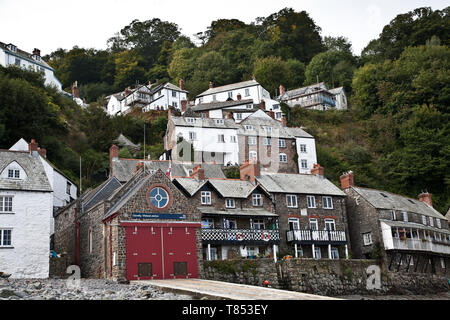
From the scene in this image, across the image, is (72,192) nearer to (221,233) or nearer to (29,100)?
(29,100)

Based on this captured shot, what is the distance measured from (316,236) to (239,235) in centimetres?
734

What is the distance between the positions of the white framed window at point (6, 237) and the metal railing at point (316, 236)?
20692 millimetres

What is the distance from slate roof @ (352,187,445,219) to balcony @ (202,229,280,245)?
10645mm

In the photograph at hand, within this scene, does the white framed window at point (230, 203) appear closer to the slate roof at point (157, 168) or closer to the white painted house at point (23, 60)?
the slate roof at point (157, 168)

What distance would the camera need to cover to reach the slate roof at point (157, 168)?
4925 cm

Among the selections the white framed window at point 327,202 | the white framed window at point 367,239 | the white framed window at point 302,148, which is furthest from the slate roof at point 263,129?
the white framed window at point 367,239

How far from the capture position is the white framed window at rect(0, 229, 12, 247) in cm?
3033

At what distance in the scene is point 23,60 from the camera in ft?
256

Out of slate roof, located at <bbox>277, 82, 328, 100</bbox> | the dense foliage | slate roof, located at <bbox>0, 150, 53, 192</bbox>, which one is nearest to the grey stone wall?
slate roof, located at <bbox>0, 150, 53, 192</bbox>

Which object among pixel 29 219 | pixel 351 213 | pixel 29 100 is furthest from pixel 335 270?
pixel 29 100

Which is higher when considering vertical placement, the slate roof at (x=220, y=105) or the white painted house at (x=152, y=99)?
the white painted house at (x=152, y=99)

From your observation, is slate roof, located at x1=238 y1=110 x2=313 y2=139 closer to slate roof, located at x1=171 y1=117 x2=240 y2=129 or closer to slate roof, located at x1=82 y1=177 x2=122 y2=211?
slate roof, located at x1=171 y1=117 x2=240 y2=129

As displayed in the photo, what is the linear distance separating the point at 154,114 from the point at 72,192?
3180 cm

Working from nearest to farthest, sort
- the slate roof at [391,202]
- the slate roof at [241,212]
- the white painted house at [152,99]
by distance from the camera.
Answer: the slate roof at [241,212] < the slate roof at [391,202] < the white painted house at [152,99]
